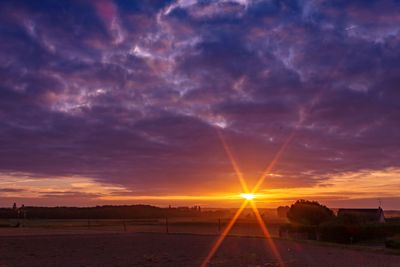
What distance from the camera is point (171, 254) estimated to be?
27219 millimetres

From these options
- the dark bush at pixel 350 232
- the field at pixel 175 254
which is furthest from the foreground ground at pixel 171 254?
the dark bush at pixel 350 232

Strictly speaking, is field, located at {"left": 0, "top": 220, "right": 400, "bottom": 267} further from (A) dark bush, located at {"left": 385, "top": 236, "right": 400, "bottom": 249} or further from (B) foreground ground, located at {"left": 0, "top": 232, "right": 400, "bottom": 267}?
(A) dark bush, located at {"left": 385, "top": 236, "right": 400, "bottom": 249}

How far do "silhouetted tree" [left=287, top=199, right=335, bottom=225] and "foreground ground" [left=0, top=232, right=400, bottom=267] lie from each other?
60.9 ft

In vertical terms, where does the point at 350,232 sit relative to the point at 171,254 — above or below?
above

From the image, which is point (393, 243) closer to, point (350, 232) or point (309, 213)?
point (350, 232)

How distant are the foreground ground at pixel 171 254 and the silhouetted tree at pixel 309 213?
1856 cm

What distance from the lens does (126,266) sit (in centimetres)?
2223

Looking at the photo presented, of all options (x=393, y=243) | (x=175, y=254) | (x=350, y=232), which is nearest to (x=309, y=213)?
(x=350, y=232)

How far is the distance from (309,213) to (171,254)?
28951 mm

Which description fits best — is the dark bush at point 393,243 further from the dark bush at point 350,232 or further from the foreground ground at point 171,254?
the dark bush at point 350,232

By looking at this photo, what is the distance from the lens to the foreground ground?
77.3 ft

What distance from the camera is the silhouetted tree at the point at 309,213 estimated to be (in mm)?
52594

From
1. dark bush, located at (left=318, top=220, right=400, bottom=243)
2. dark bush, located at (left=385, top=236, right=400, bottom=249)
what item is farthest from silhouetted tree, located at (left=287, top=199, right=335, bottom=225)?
dark bush, located at (left=385, top=236, right=400, bottom=249)

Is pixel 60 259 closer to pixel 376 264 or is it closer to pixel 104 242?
pixel 104 242
